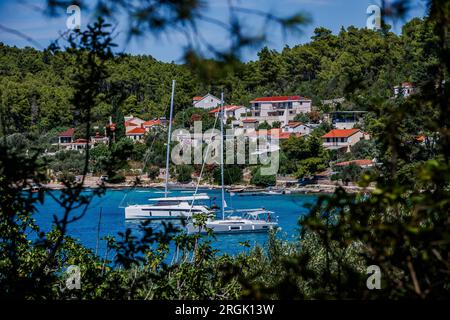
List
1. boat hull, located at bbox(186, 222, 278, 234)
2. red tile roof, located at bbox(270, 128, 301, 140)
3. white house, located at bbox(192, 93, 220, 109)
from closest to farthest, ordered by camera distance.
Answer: boat hull, located at bbox(186, 222, 278, 234) → red tile roof, located at bbox(270, 128, 301, 140) → white house, located at bbox(192, 93, 220, 109)

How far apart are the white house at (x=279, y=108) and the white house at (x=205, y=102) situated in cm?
237

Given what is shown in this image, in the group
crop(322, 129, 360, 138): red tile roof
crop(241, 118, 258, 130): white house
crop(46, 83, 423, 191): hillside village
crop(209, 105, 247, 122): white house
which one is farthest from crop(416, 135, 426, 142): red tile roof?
crop(209, 105, 247, 122): white house

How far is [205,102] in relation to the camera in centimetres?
3606

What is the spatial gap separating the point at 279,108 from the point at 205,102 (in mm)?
3895

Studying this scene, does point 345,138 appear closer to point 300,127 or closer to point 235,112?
point 300,127

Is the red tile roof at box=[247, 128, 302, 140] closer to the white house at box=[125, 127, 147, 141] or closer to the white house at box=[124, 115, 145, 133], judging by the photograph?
the white house at box=[125, 127, 147, 141]

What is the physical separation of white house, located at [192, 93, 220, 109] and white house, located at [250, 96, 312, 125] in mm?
2365

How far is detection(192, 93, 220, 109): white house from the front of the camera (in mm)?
35656

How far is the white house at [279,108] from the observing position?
121 feet

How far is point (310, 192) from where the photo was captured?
2792 cm

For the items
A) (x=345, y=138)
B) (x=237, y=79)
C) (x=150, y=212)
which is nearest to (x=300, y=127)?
(x=237, y=79)

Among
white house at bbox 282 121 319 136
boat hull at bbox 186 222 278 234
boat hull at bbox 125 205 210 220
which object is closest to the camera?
boat hull at bbox 186 222 278 234

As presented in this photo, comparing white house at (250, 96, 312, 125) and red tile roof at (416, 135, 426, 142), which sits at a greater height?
white house at (250, 96, 312, 125)
